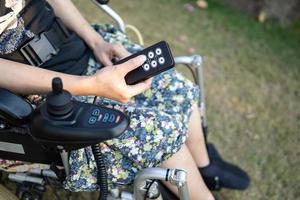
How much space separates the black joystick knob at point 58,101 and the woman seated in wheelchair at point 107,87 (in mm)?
169

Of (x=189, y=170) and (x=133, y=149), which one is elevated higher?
(x=133, y=149)

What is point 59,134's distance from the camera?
3.68 feet

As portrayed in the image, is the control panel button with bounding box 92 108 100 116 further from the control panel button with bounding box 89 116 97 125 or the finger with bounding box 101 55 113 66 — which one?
the finger with bounding box 101 55 113 66

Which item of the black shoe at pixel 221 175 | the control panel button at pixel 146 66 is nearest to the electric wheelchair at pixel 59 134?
the control panel button at pixel 146 66

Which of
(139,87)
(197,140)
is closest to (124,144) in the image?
(139,87)

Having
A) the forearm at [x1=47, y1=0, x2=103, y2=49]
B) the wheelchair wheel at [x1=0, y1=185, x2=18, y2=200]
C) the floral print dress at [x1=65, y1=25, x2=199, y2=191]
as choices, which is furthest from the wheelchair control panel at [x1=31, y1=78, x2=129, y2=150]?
the forearm at [x1=47, y1=0, x2=103, y2=49]

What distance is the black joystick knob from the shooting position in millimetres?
1118

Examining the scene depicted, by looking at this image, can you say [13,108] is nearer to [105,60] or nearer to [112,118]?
[112,118]

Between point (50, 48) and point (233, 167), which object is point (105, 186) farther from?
point (233, 167)

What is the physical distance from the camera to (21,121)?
1.21m

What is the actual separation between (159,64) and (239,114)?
1279 mm

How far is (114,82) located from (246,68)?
171 centimetres

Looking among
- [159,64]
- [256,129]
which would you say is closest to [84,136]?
[159,64]

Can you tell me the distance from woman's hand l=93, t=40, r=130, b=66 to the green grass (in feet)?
2.77
